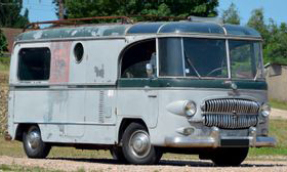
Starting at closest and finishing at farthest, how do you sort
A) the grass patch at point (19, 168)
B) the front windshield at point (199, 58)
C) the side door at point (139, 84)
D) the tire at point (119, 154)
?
the grass patch at point (19, 168) → the front windshield at point (199, 58) → the side door at point (139, 84) → the tire at point (119, 154)

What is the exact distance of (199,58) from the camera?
1772cm

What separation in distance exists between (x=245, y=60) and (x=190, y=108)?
1931 mm

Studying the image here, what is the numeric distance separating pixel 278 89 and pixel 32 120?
1727 inches

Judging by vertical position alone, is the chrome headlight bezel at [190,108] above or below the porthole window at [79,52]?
below

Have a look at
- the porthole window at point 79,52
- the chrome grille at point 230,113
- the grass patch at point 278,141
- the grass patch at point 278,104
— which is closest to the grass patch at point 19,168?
the chrome grille at point 230,113

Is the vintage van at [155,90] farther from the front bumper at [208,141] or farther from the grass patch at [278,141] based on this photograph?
the grass patch at [278,141]

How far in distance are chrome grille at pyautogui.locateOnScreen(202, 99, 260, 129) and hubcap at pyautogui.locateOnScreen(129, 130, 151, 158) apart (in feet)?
4.18

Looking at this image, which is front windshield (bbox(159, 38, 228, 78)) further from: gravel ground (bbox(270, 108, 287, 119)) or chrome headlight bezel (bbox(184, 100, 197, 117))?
gravel ground (bbox(270, 108, 287, 119))

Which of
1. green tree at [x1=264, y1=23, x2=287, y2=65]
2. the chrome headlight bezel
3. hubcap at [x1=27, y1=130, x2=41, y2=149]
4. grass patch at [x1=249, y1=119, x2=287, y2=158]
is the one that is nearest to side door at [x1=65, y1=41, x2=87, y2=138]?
hubcap at [x1=27, y1=130, x2=41, y2=149]

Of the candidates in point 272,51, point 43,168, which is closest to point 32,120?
point 43,168

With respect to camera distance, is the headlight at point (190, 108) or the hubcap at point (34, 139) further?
the hubcap at point (34, 139)

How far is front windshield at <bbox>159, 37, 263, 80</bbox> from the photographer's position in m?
17.5

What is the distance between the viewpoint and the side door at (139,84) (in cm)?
1773

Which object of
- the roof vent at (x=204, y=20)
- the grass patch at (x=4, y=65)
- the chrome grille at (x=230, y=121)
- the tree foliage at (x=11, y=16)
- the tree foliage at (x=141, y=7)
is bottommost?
the chrome grille at (x=230, y=121)
